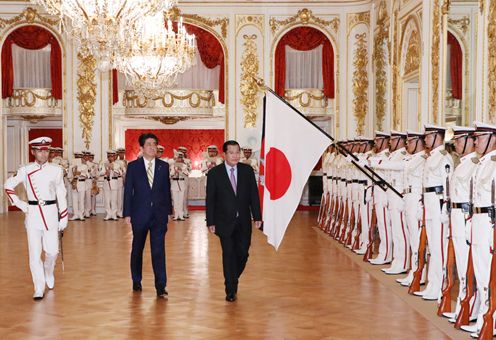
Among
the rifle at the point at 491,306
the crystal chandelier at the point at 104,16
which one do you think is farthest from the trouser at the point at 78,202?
the rifle at the point at 491,306

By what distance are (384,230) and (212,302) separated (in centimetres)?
341

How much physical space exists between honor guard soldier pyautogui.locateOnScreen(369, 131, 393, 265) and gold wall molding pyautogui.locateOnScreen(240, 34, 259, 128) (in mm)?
9215

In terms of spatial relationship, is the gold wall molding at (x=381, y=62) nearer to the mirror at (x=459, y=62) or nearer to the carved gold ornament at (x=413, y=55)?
the carved gold ornament at (x=413, y=55)

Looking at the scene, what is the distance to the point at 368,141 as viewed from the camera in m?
11.6

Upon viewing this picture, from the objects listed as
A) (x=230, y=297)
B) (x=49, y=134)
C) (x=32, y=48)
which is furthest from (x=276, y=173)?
(x=49, y=134)

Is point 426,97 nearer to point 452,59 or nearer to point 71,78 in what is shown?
point 452,59

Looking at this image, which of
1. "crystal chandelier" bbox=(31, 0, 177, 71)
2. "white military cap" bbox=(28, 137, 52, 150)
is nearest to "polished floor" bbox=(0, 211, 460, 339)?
"white military cap" bbox=(28, 137, 52, 150)

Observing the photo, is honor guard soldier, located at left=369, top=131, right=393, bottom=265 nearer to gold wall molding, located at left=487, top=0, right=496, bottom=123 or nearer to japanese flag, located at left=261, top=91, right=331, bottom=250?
gold wall molding, located at left=487, top=0, right=496, bottom=123

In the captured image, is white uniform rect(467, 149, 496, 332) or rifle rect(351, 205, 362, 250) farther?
rifle rect(351, 205, 362, 250)

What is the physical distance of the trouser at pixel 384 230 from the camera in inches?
384

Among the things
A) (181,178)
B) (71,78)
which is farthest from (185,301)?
(71,78)

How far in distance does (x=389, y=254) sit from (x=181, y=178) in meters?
9.14

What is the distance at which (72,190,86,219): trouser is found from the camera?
17828 mm

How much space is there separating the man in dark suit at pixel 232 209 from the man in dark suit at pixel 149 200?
0.60m
